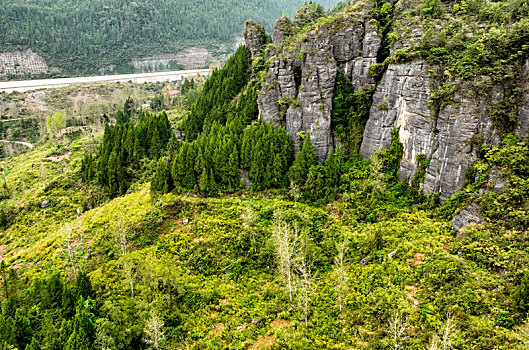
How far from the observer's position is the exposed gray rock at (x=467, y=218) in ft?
115

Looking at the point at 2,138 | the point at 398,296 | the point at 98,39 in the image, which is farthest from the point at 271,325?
the point at 98,39

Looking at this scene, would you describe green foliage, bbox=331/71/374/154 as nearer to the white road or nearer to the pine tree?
the pine tree

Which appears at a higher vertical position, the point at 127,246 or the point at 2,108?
the point at 2,108

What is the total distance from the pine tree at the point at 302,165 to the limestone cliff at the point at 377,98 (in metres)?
2.52

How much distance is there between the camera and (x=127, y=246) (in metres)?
41.7

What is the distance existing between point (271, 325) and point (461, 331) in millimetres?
15581

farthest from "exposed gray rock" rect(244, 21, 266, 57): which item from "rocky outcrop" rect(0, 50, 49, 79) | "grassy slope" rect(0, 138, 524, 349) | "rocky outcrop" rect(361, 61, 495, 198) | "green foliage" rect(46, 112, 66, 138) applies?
"rocky outcrop" rect(0, 50, 49, 79)

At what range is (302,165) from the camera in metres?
48.5

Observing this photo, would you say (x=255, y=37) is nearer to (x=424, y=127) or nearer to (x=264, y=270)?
(x=424, y=127)

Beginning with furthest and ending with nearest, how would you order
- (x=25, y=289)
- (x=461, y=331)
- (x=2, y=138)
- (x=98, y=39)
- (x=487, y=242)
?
(x=98, y=39)
(x=2, y=138)
(x=25, y=289)
(x=487, y=242)
(x=461, y=331)

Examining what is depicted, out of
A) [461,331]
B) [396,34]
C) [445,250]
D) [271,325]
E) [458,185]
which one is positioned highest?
[396,34]

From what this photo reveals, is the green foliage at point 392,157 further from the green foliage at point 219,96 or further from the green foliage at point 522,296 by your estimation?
the green foliage at point 219,96

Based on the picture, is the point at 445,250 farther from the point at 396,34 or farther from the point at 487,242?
the point at 396,34

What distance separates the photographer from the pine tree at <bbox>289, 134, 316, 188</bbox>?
48.5 metres
